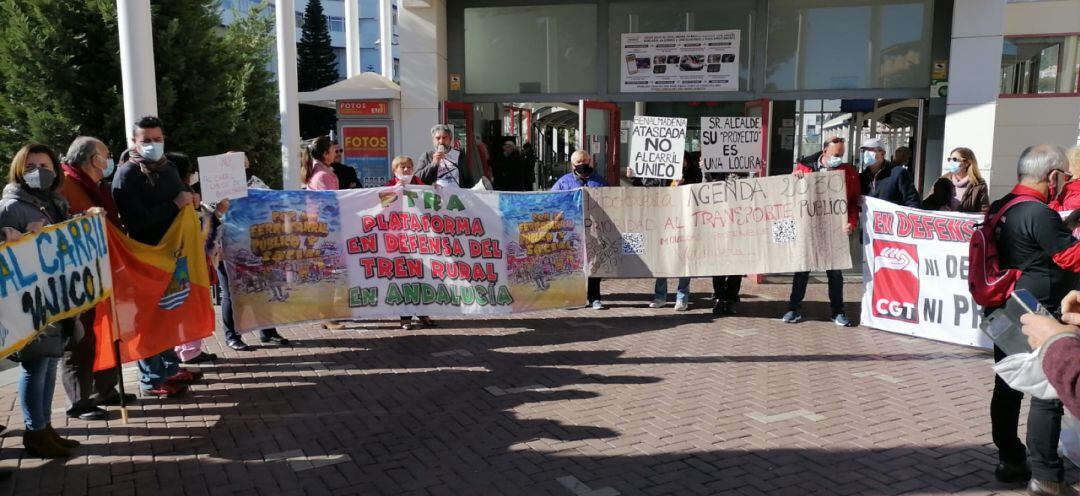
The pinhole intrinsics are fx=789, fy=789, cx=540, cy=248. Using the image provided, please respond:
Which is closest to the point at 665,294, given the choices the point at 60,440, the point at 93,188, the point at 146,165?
the point at 146,165

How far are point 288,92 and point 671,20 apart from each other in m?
5.90

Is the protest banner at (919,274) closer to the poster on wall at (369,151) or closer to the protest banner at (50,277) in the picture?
the protest banner at (50,277)

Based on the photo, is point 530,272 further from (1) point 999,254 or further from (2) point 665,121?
(1) point 999,254

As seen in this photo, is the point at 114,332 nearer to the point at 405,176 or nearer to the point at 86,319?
the point at 86,319

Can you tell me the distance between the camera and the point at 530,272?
7.98m

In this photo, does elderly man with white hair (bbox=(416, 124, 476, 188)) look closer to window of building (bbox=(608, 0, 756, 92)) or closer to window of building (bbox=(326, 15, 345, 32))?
window of building (bbox=(608, 0, 756, 92))

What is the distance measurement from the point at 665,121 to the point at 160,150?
5671 millimetres

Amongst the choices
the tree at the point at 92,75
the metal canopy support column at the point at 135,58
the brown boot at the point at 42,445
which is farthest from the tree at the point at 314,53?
the brown boot at the point at 42,445

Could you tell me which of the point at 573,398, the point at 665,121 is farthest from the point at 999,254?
the point at 665,121

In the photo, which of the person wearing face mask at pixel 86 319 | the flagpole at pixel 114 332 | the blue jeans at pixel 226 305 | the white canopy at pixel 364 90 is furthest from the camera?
the white canopy at pixel 364 90

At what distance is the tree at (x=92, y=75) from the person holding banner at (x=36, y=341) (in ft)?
23.7

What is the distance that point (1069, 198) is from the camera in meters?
5.59

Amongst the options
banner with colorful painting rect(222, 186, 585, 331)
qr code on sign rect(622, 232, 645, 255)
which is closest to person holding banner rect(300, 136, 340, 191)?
banner with colorful painting rect(222, 186, 585, 331)

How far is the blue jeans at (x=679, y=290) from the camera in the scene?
9.15 meters
